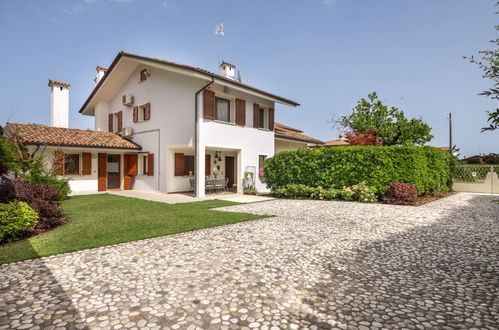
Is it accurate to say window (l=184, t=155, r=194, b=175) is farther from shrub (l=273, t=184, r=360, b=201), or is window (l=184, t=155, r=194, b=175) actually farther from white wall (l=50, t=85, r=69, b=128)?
white wall (l=50, t=85, r=69, b=128)

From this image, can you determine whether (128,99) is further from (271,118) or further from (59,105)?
(271,118)

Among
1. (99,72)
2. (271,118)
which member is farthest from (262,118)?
(99,72)

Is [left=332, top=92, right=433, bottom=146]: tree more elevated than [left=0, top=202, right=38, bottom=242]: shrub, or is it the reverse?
[left=332, top=92, right=433, bottom=146]: tree

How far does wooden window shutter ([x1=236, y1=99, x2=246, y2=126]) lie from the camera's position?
14.9m

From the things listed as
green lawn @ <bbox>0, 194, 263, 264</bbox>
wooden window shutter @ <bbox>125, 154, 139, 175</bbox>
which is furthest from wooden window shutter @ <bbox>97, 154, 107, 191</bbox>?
green lawn @ <bbox>0, 194, 263, 264</bbox>

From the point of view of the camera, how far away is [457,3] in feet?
27.0

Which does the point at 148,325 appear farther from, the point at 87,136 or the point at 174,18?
the point at 87,136

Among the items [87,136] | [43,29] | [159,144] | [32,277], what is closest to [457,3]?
[32,277]

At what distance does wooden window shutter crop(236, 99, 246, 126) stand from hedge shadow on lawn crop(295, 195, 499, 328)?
10.8 meters

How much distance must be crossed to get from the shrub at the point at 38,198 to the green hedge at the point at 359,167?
996 cm

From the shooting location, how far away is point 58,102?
19297mm

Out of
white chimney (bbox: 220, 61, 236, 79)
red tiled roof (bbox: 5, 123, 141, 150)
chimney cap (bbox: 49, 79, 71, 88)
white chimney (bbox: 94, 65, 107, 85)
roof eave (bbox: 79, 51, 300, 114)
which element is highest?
white chimney (bbox: 94, 65, 107, 85)

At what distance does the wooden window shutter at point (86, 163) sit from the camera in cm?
1538

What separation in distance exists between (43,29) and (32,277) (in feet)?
44.0
